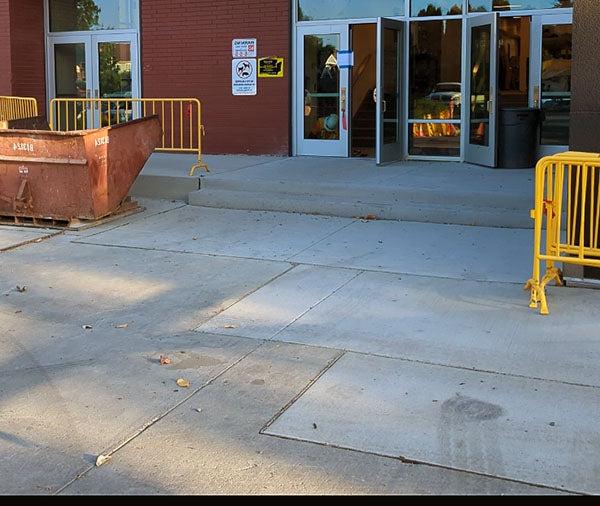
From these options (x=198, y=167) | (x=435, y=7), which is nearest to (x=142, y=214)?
(x=198, y=167)

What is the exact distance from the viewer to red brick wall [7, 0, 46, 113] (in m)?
17.3

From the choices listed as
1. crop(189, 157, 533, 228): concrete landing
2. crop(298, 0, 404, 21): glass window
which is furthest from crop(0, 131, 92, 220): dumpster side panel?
crop(298, 0, 404, 21): glass window

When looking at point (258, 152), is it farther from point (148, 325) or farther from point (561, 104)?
point (148, 325)

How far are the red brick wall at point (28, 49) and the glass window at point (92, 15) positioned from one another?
35 centimetres

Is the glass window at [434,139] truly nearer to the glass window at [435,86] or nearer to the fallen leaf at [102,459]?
the glass window at [435,86]

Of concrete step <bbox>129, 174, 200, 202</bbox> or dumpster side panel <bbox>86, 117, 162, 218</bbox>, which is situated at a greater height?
dumpster side panel <bbox>86, 117, 162, 218</bbox>

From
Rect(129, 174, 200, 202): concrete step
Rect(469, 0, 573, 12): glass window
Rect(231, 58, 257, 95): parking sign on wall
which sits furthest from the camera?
Rect(231, 58, 257, 95): parking sign on wall

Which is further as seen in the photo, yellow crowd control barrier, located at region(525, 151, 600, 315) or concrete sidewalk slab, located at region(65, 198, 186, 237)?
concrete sidewalk slab, located at region(65, 198, 186, 237)

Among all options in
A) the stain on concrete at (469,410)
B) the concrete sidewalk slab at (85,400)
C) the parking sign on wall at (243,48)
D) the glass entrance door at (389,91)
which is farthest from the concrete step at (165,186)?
the stain on concrete at (469,410)

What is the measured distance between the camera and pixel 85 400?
16.6 feet

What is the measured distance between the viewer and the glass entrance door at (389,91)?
44.4 feet

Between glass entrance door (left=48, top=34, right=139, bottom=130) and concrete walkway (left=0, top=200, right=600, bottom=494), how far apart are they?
340 inches

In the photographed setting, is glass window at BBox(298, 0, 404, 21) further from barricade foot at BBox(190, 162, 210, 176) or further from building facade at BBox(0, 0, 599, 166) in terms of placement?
barricade foot at BBox(190, 162, 210, 176)

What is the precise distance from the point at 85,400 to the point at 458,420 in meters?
2.24
